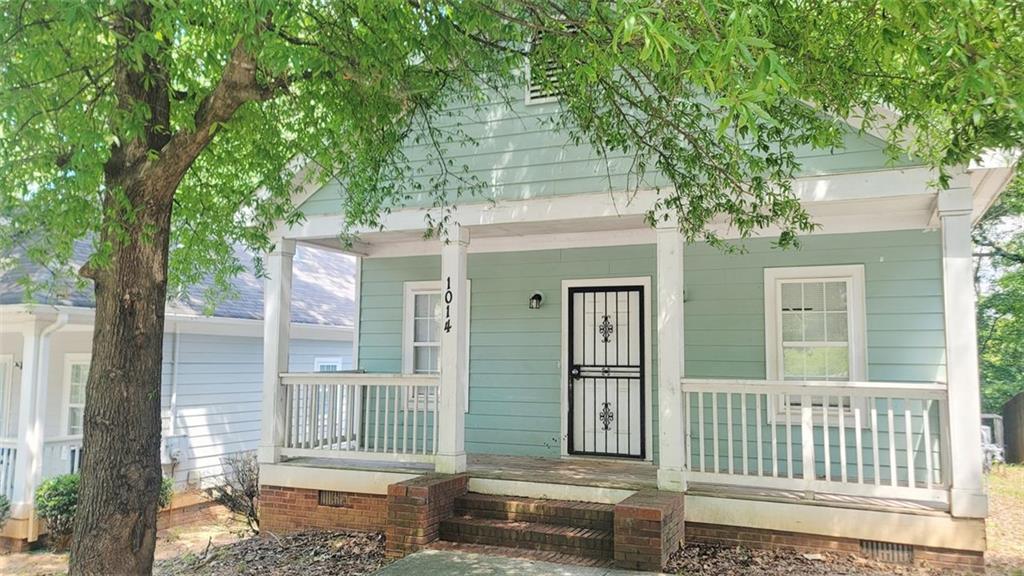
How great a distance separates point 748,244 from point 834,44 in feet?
11.8

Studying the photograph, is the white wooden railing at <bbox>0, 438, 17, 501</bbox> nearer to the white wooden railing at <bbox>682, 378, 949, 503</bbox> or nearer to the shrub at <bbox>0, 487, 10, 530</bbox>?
the shrub at <bbox>0, 487, 10, 530</bbox>

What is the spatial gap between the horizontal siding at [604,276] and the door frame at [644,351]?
0.08m

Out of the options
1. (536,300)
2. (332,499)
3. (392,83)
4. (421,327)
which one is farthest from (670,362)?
(421,327)

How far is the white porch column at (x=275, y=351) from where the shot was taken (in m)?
7.82

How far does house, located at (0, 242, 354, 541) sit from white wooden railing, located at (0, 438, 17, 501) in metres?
0.01

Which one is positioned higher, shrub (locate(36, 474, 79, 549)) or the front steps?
the front steps

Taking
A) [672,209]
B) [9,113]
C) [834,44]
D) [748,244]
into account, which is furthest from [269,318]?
Result: [834,44]

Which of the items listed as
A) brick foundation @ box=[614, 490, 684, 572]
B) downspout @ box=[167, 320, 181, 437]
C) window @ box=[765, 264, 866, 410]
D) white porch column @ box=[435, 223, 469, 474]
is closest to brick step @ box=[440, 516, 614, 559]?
brick foundation @ box=[614, 490, 684, 572]

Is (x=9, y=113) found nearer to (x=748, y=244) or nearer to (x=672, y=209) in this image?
(x=672, y=209)

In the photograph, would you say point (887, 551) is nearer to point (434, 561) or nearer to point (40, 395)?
point (434, 561)

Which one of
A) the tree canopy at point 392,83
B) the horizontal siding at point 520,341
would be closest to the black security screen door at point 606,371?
the horizontal siding at point 520,341

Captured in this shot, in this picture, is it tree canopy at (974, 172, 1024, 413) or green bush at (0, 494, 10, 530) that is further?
tree canopy at (974, 172, 1024, 413)

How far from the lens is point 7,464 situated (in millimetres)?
9805

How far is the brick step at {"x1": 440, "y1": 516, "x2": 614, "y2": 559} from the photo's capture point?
5828 mm
